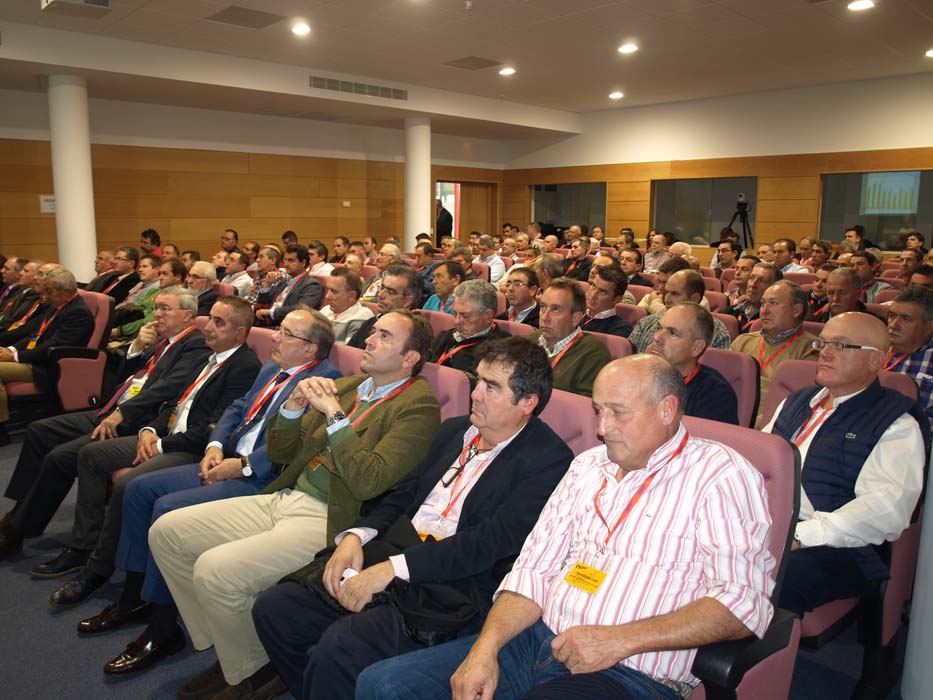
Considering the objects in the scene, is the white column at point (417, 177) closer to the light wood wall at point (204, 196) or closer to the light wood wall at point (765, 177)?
the light wood wall at point (204, 196)

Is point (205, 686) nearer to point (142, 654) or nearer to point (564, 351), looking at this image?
point (142, 654)

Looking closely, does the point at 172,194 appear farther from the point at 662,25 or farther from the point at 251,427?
the point at 251,427

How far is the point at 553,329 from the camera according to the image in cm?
335

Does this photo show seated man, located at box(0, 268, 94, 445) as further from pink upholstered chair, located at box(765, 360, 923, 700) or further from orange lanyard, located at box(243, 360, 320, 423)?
pink upholstered chair, located at box(765, 360, 923, 700)

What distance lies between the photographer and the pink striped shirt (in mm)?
1506

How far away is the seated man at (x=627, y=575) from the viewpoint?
4.87ft

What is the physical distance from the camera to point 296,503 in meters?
2.43

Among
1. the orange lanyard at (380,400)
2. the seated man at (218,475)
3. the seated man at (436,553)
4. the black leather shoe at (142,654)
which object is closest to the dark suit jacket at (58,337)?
the seated man at (218,475)

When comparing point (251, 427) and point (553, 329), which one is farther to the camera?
point (553, 329)

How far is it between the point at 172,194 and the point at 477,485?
10.8 m

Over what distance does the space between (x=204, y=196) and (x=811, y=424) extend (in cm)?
1117

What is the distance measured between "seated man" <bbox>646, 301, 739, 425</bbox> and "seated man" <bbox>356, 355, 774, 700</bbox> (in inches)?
41.9

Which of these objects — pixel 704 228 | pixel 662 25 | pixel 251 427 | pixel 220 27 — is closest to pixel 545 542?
pixel 251 427

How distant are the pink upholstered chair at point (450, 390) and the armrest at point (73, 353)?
329cm
